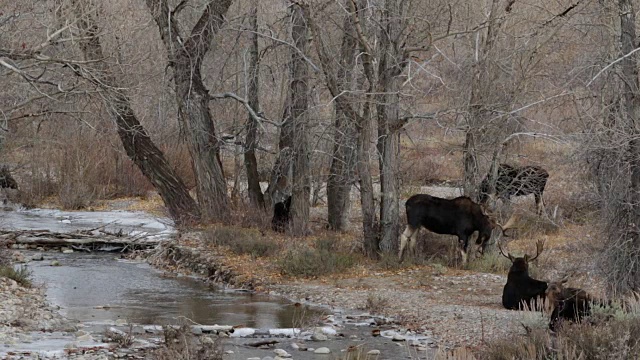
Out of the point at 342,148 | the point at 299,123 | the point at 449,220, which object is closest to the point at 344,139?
the point at 342,148

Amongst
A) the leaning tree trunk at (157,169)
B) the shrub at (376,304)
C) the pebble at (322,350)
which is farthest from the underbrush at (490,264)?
the pebble at (322,350)

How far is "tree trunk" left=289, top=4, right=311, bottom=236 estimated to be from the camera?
21781mm

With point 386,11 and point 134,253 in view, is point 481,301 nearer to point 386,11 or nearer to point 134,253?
point 386,11

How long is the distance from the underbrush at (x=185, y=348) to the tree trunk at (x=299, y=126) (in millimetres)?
10259

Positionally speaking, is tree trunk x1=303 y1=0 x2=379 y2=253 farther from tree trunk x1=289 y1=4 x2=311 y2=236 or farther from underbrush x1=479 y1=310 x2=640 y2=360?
underbrush x1=479 y1=310 x2=640 y2=360

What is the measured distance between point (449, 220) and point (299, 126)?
4.63 m

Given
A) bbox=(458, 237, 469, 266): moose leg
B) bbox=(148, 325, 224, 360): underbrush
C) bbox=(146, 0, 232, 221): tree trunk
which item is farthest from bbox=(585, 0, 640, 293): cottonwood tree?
bbox=(146, 0, 232, 221): tree trunk

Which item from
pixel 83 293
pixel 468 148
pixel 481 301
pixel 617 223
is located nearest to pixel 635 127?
pixel 617 223

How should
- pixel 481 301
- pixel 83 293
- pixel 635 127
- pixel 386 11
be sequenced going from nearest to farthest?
pixel 635 127 → pixel 481 301 → pixel 83 293 → pixel 386 11

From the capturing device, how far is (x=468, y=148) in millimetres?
20672

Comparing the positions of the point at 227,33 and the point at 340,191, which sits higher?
the point at 227,33

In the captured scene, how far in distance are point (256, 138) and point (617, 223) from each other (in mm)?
11930

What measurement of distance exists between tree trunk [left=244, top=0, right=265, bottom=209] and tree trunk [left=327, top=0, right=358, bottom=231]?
1869 mm

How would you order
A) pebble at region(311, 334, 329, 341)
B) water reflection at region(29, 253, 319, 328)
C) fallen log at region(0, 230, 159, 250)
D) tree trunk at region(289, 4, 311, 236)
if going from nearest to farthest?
pebble at region(311, 334, 329, 341), water reflection at region(29, 253, 319, 328), tree trunk at region(289, 4, 311, 236), fallen log at region(0, 230, 159, 250)
